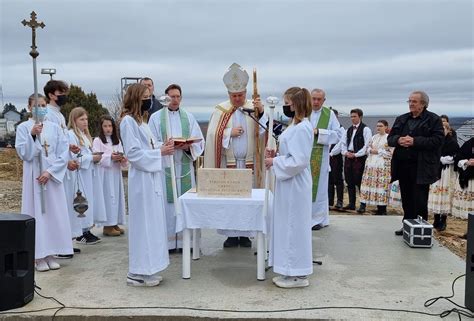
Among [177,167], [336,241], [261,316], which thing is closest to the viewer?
[261,316]

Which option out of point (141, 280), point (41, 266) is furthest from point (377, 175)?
point (41, 266)

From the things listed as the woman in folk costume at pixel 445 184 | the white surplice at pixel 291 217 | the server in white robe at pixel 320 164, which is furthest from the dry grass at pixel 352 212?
the white surplice at pixel 291 217

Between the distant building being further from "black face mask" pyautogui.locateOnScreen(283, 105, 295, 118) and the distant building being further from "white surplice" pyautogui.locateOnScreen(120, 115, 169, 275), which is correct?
"white surplice" pyautogui.locateOnScreen(120, 115, 169, 275)

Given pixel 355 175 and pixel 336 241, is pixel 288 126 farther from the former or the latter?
pixel 355 175

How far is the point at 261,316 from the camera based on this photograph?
13.8 ft

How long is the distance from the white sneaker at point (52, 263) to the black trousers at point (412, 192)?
4845 millimetres

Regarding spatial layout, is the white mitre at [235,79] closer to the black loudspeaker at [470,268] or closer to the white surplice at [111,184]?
the white surplice at [111,184]

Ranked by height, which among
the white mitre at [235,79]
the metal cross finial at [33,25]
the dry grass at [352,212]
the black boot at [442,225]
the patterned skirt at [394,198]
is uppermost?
the metal cross finial at [33,25]

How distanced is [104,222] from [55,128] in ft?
6.52

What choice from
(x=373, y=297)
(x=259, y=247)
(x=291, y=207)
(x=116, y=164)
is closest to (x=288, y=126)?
(x=291, y=207)

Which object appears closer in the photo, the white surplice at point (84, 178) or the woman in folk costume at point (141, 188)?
the woman in folk costume at point (141, 188)

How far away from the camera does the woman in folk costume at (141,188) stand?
481 cm

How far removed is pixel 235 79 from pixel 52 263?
306cm

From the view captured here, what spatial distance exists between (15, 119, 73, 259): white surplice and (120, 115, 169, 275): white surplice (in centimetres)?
117
